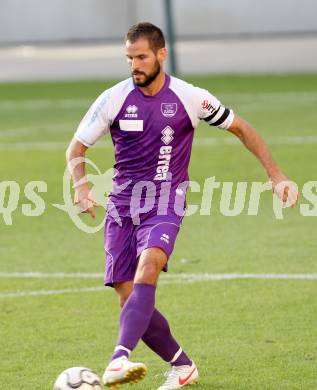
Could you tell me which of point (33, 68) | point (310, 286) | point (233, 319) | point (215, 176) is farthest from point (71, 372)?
point (33, 68)

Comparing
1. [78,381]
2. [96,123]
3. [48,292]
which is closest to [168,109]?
[96,123]

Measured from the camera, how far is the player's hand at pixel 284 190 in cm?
803

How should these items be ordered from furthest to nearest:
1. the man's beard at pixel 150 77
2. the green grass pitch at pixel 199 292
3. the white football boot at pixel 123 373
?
the green grass pitch at pixel 199 292 → the man's beard at pixel 150 77 → the white football boot at pixel 123 373

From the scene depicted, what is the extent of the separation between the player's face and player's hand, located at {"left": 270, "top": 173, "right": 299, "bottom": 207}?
1.00 m

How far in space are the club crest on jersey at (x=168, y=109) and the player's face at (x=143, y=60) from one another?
0.20 meters

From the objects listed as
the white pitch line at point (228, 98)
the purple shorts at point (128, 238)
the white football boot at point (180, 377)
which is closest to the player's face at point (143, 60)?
the purple shorts at point (128, 238)

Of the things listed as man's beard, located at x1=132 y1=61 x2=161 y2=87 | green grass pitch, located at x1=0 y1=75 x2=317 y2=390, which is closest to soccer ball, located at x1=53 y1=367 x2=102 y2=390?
green grass pitch, located at x1=0 y1=75 x2=317 y2=390

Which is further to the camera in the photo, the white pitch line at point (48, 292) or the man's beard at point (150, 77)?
the white pitch line at point (48, 292)

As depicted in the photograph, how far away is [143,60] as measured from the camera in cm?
779

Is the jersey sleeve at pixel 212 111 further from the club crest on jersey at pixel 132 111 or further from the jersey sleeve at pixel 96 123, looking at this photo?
the jersey sleeve at pixel 96 123

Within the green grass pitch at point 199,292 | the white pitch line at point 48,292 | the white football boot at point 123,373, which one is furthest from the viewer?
the white pitch line at point 48,292

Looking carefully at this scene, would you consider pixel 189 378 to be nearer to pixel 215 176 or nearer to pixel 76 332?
pixel 76 332

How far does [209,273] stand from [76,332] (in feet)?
6.95

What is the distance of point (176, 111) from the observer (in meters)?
8.02
